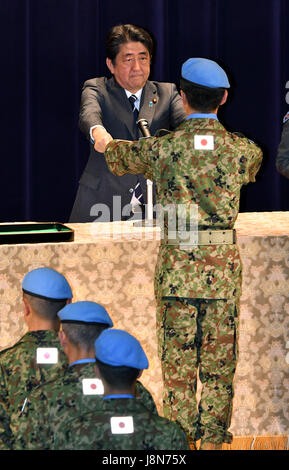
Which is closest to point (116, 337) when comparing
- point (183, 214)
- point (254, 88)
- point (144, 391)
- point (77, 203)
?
point (144, 391)

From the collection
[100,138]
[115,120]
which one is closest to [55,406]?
[100,138]

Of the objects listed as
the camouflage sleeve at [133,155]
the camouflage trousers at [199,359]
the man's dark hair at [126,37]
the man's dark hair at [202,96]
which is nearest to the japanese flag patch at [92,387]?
the camouflage trousers at [199,359]

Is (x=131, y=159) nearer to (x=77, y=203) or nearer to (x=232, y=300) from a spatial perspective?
(x=232, y=300)

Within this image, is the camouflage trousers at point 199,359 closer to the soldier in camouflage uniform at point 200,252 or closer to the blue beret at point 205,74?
the soldier in camouflage uniform at point 200,252

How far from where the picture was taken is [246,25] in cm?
505

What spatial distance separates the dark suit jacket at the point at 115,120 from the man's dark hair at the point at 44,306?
4.96 feet

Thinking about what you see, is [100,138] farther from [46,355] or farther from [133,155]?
[46,355]

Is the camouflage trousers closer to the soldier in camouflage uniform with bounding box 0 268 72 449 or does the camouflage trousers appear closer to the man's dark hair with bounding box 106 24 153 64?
the soldier in camouflage uniform with bounding box 0 268 72 449

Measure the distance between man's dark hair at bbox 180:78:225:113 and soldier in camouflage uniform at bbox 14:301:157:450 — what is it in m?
0.80

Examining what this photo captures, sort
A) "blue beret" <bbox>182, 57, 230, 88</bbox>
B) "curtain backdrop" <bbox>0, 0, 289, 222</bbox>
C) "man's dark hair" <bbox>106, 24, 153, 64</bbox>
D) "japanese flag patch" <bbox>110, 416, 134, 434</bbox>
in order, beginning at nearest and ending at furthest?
"japanese flag patch" <bbox>110, 416, 134, 434</bbox> < "blue beret" <bbox>182, 57, 230, 88</bbox> < "man's dark hair" <bbox>106, 24, 153, 64</bbox> < "curtain backdrop" <bbox>0, 0, 289, 222</bbox>

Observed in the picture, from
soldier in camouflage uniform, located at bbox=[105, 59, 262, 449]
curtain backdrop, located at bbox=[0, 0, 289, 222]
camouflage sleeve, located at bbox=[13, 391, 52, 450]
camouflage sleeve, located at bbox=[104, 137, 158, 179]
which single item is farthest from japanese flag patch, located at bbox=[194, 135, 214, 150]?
curtain backdrop, located at bbox=[0, 0, 289, 222]

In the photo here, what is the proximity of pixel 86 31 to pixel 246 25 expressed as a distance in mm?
1007

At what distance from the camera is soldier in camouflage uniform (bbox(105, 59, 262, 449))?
263 cm

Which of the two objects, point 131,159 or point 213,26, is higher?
point 213,26
